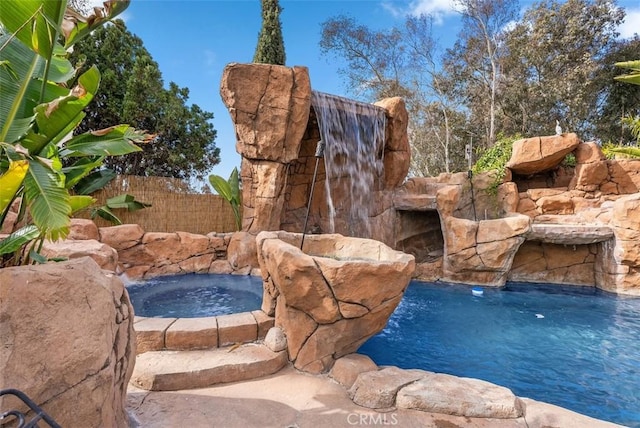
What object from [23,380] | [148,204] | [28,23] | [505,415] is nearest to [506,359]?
[505,415]

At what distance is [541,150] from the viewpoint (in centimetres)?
1027

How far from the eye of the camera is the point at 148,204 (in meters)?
9.14

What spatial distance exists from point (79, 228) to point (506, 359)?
24.5 feet

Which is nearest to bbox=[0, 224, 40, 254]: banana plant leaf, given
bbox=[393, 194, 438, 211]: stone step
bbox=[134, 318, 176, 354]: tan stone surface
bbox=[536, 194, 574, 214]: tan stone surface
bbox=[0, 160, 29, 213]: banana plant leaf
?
bbox=[0, 160, 29, 213]: banana plant leaf

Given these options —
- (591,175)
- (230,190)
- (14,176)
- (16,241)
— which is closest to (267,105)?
(230,190)

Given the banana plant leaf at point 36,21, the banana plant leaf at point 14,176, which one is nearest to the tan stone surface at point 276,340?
the banana plant leaf at point 14,176

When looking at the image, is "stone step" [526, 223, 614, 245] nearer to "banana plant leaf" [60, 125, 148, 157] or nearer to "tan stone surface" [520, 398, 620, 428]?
"tan stone surface" [520, 398, 620, 428]

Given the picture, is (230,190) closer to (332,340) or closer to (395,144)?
(395,144)

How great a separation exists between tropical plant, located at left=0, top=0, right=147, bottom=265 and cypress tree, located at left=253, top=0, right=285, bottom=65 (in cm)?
1375

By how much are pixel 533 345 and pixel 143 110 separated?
12.2 metres

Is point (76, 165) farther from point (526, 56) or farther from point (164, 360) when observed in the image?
point (526, 56)

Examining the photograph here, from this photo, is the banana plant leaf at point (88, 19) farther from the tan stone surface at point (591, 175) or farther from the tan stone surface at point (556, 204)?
the tan stone surface at point (591, 175)

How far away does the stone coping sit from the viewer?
3193 mm

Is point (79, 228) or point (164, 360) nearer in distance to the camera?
point (164, 360)
